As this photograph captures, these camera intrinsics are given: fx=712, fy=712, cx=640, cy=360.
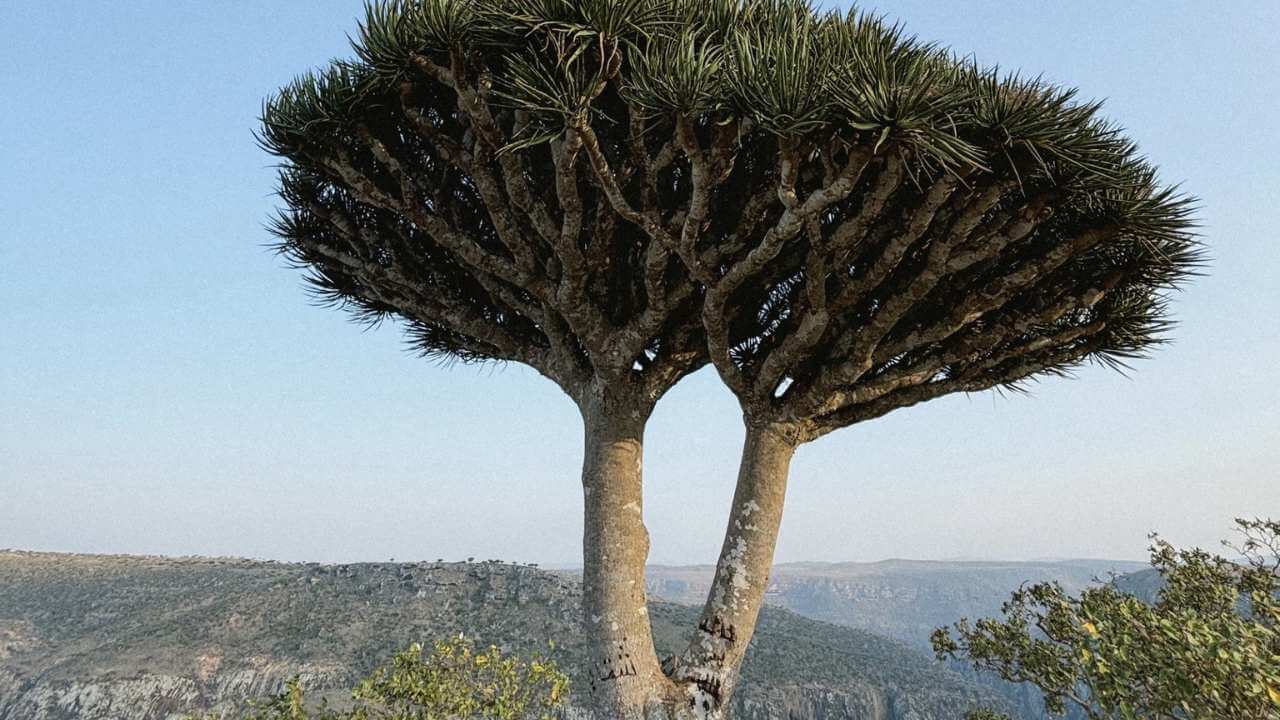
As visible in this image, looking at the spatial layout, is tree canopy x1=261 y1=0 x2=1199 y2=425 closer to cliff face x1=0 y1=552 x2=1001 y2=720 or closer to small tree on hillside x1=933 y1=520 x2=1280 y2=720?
small tree on hillside x1=933 y1=520 x2=1280 y2=720

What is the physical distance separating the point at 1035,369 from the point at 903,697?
32415mm

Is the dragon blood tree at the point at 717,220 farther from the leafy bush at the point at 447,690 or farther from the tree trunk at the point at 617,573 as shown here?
the leafy bush at the point at 447,690

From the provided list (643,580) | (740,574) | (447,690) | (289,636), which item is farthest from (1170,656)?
(289,636)

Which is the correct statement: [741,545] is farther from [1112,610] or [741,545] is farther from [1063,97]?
[1063,97]

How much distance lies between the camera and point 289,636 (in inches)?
1118

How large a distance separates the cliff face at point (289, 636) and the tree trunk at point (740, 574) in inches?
802

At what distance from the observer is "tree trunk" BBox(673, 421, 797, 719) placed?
550cm

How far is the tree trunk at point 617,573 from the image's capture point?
17.1 ft

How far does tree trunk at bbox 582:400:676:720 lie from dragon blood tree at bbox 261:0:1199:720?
2 centimetres

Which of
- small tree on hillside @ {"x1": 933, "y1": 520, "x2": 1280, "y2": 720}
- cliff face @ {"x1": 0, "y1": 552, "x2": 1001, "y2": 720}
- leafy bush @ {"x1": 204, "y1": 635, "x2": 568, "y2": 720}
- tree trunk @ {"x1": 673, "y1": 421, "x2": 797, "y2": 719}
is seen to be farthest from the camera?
cliff face @ {"x1": 0, "y1": 552, "x2": 1001, "y2": 720}

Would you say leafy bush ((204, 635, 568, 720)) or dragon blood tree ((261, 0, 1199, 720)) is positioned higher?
dragon blood tree ((261, 0, 1199, 720))

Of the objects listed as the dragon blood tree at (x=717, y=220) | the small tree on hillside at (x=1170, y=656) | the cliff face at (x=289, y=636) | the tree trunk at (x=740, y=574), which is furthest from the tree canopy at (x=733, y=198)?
the cliff face at (x=289, y=636)

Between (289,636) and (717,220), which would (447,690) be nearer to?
(717,220)

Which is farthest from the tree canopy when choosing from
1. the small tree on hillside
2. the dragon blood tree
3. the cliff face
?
the cliff face
